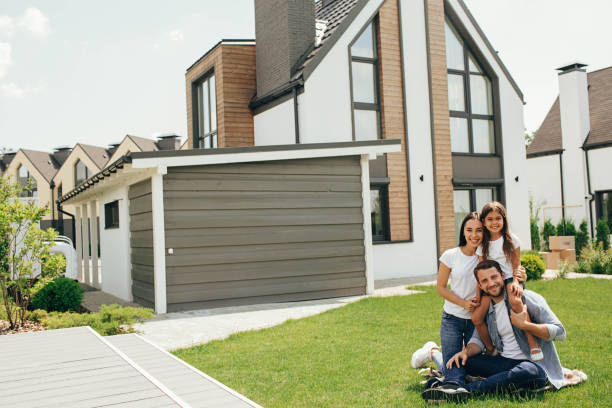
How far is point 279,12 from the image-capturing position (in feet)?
47.8

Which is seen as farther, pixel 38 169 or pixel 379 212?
pixel 38 169

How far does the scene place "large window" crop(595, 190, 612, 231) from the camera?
791 inches

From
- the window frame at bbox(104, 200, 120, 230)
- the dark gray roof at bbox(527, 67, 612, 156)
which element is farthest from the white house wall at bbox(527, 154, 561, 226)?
the window frame at bbox(104, 200, 120, 230)

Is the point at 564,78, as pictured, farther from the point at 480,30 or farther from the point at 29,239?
the point at 29,239

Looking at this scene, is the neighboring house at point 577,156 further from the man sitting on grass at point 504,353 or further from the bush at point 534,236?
the man sitting on grass at point 504,353

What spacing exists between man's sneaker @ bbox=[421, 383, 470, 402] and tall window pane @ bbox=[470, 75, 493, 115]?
504 inches

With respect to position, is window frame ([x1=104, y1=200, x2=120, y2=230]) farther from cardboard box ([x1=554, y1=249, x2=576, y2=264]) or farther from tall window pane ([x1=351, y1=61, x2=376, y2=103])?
cardboard box ([x1=554, y1=249, x2=576, y2=264])

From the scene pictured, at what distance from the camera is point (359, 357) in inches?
226

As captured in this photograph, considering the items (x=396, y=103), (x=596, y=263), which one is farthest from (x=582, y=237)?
(x=396, y=103)

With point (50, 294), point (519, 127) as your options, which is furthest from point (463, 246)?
point (519, 127)

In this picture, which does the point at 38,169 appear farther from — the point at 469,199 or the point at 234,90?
the point at 469,199

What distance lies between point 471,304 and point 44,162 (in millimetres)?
45330

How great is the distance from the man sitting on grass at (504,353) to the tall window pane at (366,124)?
941 cm

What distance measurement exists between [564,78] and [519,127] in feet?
22.8
